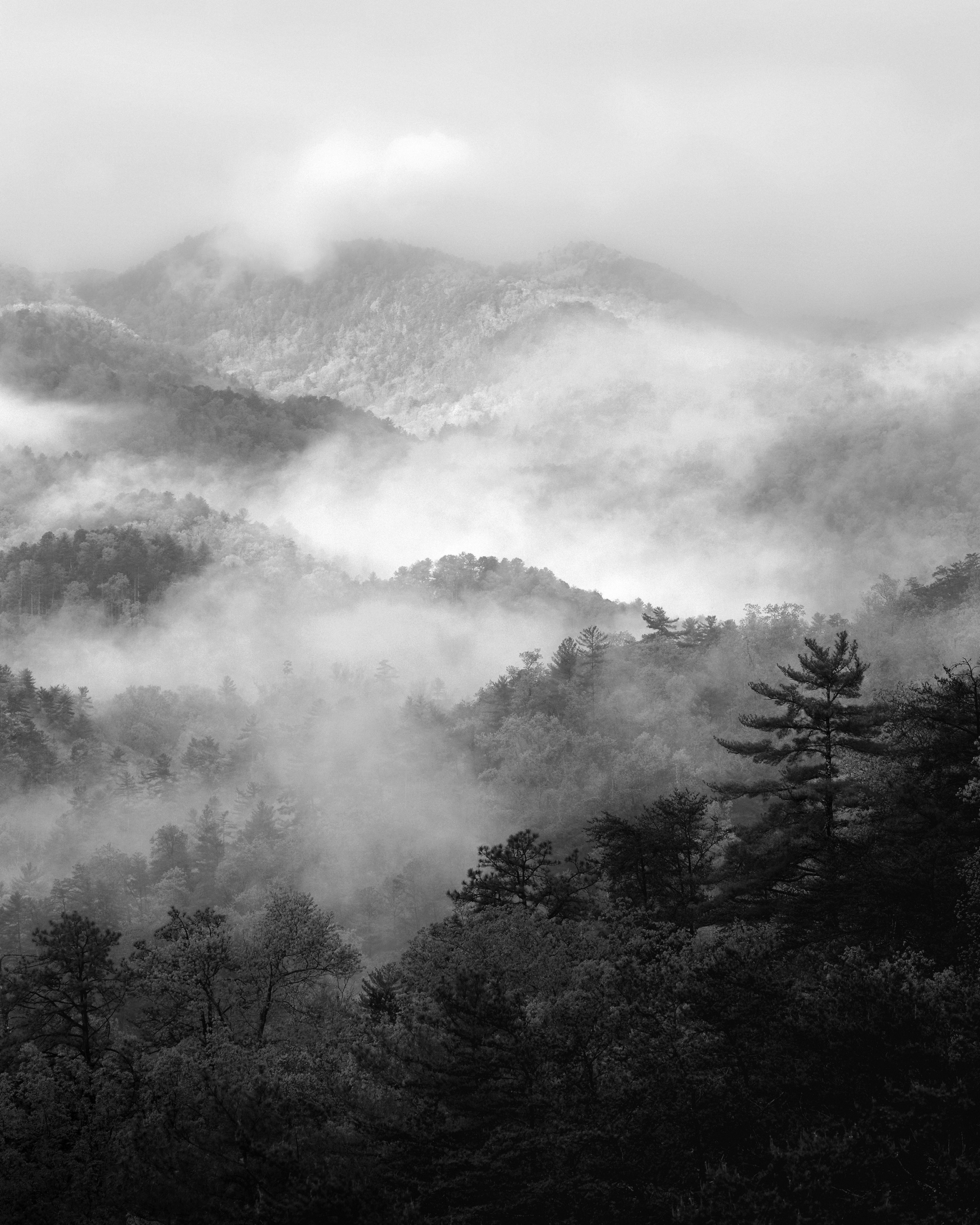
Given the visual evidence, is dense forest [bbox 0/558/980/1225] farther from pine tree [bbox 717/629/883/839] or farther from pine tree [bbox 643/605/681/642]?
pine tree [bbox 643/605/681/642]

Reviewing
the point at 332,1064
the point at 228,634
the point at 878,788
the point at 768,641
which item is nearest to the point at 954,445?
the point at 768,641

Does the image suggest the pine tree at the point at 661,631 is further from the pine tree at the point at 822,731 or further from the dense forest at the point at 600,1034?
the pine tree at the point at 822,731

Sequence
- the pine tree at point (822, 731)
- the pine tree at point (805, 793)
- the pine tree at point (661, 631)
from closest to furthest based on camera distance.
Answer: the pine tree at point (805, 793) → the pine tree at point (822, 731) → the pine tree at point (661, 631)

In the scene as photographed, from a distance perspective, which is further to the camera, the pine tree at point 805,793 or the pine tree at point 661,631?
the pine tree at point 661,631

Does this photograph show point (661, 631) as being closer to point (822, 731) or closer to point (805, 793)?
point (822, 731)

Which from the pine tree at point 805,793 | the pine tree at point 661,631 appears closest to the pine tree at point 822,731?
the pine tree at point 805,793

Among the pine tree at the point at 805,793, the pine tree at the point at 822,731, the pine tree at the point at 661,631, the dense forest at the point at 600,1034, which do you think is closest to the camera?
the dense forest at the point at 600,1034

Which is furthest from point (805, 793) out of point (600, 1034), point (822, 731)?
point (600, 1034)

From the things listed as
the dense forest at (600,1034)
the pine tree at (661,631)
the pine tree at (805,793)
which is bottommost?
the dense forest at (600,1034)

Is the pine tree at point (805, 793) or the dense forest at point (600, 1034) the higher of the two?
the pine tree at point (805, 793)

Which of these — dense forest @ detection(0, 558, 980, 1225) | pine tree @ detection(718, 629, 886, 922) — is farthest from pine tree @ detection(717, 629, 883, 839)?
dense forest @ detection(0, 558, 980, 1225)

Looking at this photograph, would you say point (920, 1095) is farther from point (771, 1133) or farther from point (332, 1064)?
point (332, 1064)

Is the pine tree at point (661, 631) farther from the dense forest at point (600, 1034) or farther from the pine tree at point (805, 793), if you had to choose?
the pine tree at point (805, 793)

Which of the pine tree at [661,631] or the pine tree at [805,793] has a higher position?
the pine tree at [661,631]
